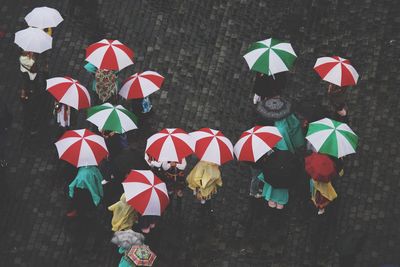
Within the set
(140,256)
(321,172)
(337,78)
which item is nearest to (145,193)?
(140,256)

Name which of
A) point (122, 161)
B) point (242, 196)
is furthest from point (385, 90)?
point (122, 161)

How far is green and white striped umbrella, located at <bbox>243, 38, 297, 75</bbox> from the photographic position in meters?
12.9

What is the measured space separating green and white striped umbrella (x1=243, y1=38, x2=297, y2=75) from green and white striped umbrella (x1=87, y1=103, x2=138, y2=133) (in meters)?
2.62

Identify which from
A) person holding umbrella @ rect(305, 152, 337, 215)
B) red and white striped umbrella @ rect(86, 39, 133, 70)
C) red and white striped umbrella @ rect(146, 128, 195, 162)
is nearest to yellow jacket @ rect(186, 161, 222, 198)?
red and white striped umbrella @ rect(146, 128, 195, 162)

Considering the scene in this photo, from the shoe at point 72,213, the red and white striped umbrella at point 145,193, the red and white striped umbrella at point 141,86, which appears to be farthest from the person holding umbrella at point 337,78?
the shoe at point 72,213

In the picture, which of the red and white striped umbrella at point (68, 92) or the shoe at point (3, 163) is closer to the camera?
the red and white striped umbrella at point (68, 92)

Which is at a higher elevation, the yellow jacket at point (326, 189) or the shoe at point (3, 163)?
the yellow jacket at point (326, 189)

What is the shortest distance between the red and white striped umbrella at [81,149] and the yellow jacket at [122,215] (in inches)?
31.6

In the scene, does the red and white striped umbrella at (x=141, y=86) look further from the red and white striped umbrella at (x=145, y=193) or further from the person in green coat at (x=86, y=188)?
the red and white striped umbrella at (x=145, y=193)

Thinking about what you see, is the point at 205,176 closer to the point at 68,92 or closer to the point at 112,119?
the point at 112,119

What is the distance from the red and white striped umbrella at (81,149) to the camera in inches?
441

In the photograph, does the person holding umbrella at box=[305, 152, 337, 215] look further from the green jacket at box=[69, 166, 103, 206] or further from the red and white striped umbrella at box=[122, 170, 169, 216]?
the green jacket at box=[69, 166, 103, 206]

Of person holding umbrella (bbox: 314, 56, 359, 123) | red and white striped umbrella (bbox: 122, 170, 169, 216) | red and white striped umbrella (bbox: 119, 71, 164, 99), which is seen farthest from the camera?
person holding umbrella (bbox: 314, 56, 359, 123)

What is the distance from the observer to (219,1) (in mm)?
16438
